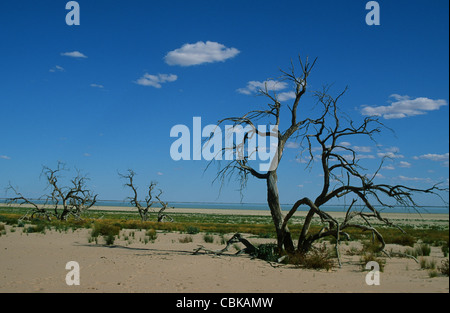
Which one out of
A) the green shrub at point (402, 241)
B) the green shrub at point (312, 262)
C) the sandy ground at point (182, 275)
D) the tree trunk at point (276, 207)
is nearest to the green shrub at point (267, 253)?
the tree trunk at point (276, 207)

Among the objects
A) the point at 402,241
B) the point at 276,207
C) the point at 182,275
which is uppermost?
the point at 276,207

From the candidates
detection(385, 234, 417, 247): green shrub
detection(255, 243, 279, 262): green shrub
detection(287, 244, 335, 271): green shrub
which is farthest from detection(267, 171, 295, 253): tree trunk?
detection(385, 234, 417, 247): green shrub

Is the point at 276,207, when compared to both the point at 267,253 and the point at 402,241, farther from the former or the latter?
the point at 402,241

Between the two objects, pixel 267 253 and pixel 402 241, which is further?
pixel 402 241

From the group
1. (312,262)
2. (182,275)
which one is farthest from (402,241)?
(182,275)

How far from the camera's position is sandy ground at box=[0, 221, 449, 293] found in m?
9.84

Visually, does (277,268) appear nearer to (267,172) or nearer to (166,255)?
(267,172)

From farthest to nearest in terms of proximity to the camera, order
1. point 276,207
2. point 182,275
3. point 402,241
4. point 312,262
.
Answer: point 402,241 → point 276,207 → point 312,262 → point 182,275

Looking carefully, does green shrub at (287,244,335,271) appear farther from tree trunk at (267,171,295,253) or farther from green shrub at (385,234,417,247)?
green shrub at (385,234,417,247)

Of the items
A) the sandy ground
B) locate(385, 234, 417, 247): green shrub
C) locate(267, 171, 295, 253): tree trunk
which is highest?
locate(267, 171, 295, 253): tree trunk

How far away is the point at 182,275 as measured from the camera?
11680mm
